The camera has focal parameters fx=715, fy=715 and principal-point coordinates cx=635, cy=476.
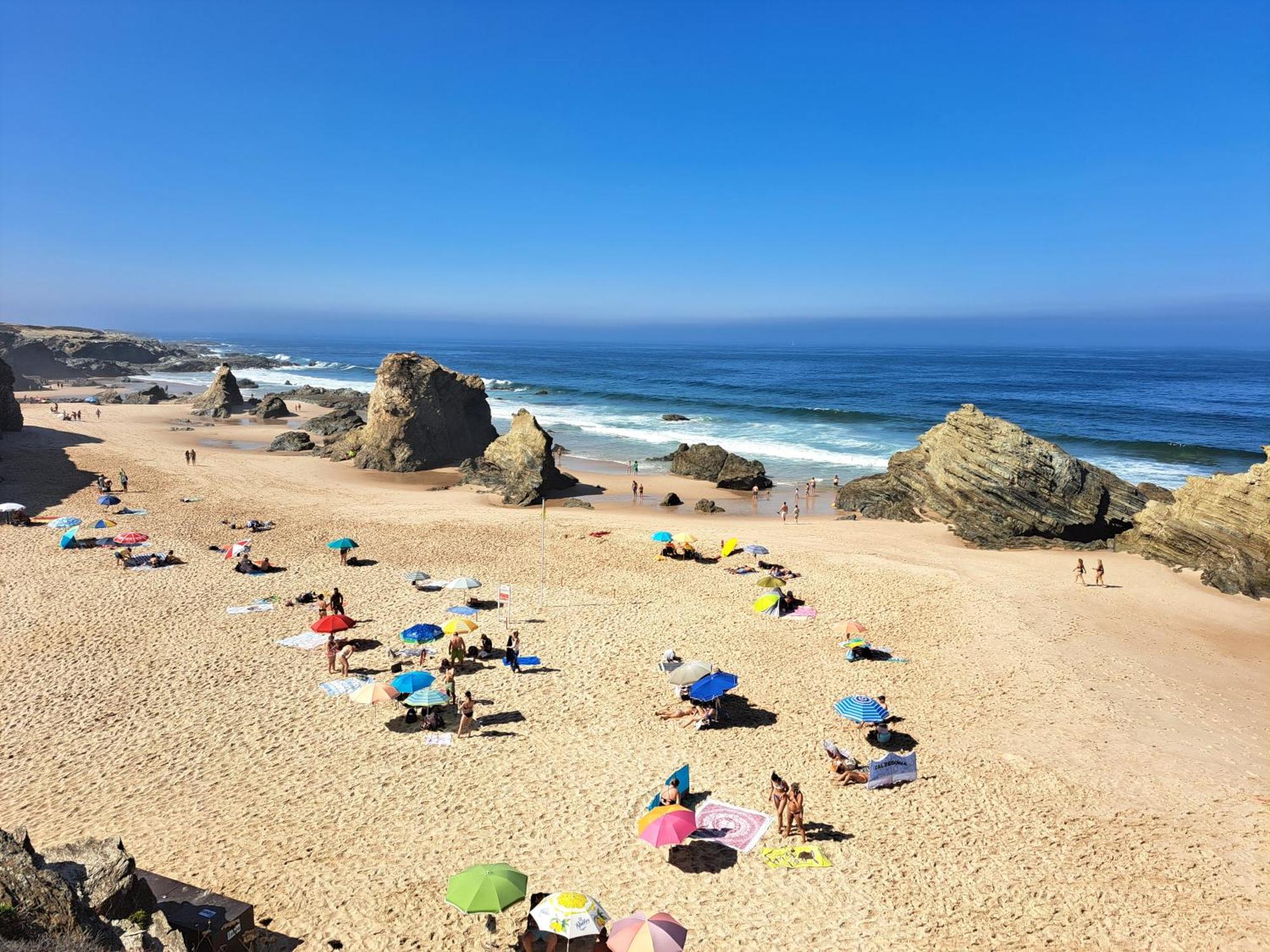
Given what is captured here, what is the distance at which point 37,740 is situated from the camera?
12914 mm

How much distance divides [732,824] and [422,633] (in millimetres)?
8862

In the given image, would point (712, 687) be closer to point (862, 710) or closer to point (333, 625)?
point (862, 710)

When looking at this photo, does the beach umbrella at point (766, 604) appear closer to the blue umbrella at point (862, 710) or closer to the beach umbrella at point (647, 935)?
the blue umbrella at point (862, 710)

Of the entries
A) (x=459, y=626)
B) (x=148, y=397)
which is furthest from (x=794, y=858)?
(x=148, y=397)

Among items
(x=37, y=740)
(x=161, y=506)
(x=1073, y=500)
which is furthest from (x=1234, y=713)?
(x=161, y=506)

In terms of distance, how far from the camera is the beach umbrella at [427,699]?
13367 mm

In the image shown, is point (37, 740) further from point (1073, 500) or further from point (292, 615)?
point (1073, 500)

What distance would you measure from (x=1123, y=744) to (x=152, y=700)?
62.7ft

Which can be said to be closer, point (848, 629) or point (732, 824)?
point (732, 824)

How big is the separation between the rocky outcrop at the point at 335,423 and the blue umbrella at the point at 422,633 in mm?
37437

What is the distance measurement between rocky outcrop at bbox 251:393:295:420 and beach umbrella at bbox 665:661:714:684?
5464cm

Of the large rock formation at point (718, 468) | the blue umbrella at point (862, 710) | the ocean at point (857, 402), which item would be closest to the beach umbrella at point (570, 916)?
the blue umbrella at point (862, 710)

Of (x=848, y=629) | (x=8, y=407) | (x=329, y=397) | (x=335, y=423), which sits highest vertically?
(x=8, y=407)

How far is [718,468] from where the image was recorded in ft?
129
